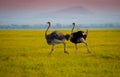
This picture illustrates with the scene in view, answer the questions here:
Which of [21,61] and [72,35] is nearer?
[21,61]

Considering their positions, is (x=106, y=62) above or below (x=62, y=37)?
below

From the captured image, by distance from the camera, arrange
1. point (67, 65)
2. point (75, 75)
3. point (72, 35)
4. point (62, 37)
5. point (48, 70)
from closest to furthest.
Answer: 1. point (75, 75)
2. point (48, 70)
3. point (67, 65)
4. point (62, 37)
5. point (72, 35)

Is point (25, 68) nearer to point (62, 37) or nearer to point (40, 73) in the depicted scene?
point (40, 73)

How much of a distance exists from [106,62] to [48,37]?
3.15m

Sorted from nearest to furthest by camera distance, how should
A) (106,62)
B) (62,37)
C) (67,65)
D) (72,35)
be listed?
(67,65) < (106,62) < (62,37) < (72,35)

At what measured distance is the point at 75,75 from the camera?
9352 mm

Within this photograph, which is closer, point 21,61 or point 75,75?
point 75,75

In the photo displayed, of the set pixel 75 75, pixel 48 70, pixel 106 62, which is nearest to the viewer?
pixel 75 75

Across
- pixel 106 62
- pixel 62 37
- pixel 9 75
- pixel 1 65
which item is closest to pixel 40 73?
pixel 9 75

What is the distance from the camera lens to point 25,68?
10781mm

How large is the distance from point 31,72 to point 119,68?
311 cm

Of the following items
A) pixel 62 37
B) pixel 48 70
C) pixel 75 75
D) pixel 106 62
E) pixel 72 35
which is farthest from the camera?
pixel 72 35

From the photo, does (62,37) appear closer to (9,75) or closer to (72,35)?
(72,35)

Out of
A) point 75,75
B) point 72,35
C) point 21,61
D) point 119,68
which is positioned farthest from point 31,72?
point 72,35
